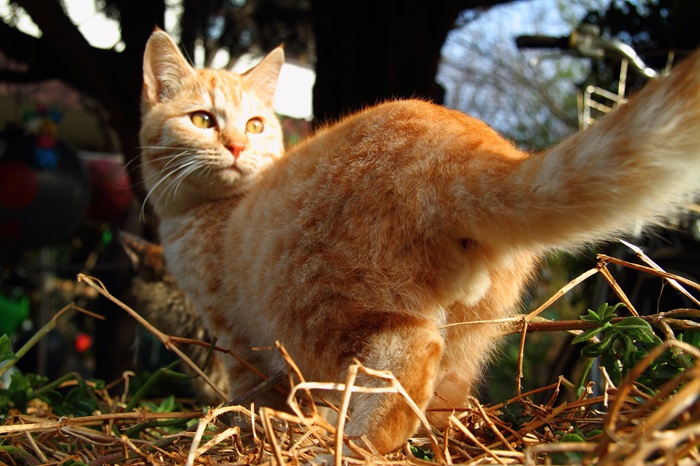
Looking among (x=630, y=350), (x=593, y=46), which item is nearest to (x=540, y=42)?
(x=593, y=46)

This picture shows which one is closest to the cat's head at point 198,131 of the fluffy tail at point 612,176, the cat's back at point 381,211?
the cat's back at point 381,211

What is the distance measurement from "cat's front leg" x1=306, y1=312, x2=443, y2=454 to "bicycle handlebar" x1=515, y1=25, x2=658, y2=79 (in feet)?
4.55

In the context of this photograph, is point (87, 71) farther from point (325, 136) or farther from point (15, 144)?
point (325, 136)

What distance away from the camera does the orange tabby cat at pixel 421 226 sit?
2.49ft

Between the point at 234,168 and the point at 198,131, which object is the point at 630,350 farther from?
the point at 198,131

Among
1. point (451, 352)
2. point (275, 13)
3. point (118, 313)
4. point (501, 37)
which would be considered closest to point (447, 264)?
point (451, 352)

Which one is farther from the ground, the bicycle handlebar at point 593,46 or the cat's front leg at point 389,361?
the bicycle handlebar at point 593,46

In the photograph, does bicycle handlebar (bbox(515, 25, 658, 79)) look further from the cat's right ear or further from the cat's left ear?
the cat's right ear

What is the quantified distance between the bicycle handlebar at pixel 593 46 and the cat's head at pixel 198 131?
1.09m

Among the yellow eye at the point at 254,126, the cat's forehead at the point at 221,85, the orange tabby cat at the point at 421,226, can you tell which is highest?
the cat's forehead at the point at 221,85

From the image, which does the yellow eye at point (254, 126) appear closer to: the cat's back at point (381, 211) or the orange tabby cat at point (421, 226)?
the orange tabby cat at point (421, 226)

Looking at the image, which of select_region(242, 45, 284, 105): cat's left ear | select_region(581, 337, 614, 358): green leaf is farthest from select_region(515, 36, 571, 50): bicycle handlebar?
select_region(581, 337, 614, 358): green leaf

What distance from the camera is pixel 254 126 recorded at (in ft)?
5.80

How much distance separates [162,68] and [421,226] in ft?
3.98
